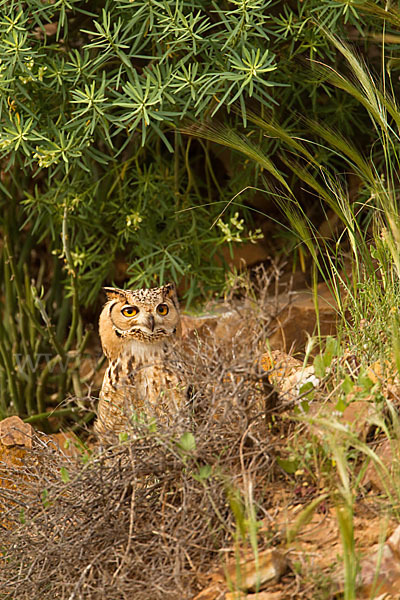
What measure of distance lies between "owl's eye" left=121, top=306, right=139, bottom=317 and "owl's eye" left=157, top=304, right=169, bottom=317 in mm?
89

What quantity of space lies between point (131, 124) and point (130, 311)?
1.03 m

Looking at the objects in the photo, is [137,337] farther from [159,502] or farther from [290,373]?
[159,502]

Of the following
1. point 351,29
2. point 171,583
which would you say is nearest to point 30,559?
point 171,583

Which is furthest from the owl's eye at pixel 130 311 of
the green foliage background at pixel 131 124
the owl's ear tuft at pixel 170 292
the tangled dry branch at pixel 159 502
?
the tangled dry branch at pixel 159 502

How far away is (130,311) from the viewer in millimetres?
3141

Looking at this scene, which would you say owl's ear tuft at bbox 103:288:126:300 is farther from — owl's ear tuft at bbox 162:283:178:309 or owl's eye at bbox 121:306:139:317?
owl's ear tuft at bbox 162:283:178:309

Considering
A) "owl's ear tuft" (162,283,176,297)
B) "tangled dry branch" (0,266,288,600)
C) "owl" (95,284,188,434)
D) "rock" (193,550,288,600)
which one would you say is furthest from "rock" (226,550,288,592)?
"owl's ear tuft" (162,283,176,297)

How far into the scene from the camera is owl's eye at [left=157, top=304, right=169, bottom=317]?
10.3 feet

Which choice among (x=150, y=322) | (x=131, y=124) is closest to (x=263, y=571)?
(x=150, y=322)

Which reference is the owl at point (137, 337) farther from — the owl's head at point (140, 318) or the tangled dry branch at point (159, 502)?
the tangled dry branch at point (159, 502)

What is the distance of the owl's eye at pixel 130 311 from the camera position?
123 inches

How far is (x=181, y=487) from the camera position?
2156 millimetres

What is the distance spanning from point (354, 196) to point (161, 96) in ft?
5.79

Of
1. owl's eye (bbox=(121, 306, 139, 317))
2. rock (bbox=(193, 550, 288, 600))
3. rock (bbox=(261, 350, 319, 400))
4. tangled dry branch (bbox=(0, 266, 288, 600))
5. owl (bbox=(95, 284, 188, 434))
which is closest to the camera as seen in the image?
rock (bbox=(193, 550, 288, 600))
